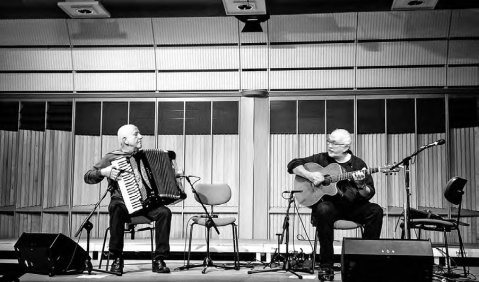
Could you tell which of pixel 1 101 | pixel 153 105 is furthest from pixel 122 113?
pixel 1 101

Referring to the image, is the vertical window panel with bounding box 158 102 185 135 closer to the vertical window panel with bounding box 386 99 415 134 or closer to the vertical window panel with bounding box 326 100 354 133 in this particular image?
the vertical window panel with bounding box 326 100 354 133

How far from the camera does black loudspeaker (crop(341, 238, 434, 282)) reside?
4629 mm

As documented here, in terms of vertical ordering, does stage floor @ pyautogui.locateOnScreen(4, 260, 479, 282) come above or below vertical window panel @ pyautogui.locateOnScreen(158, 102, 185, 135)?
below

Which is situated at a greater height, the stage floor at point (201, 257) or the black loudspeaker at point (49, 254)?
the black loudspeaker at point (49, 254)

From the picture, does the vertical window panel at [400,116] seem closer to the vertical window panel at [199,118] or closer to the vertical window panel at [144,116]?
the vertical window panel at [199,118]

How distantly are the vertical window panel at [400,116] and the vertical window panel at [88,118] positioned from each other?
4397mm

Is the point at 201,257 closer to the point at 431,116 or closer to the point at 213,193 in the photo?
the point at 213,193

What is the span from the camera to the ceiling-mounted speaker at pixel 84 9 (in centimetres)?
714

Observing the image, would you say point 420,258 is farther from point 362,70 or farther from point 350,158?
point 362,70

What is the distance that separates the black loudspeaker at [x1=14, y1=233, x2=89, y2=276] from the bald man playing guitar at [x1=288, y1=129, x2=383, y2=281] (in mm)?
2513

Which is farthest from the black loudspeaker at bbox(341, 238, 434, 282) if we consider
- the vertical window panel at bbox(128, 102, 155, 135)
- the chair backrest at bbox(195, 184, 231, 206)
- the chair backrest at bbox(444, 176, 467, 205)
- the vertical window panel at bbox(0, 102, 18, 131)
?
the vertical window panel at bbox(0, 102, 18, 131)

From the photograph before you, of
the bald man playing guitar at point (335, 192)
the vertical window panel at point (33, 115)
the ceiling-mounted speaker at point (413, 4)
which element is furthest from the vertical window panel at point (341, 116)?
the vertical window panel at point (33, 115)

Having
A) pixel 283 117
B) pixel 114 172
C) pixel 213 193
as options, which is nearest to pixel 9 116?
pixel 114 172

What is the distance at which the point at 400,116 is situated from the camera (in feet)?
26.6
